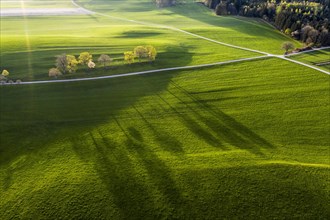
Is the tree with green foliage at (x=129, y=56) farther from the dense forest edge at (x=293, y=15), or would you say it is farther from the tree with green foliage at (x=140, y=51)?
the dense forest edge at (x=293, y=15)

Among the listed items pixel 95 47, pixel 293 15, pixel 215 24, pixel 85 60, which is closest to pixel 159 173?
pixel 85 60

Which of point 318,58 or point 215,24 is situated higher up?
point 215,24

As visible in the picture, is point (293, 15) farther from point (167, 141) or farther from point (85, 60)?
point (167, 141)

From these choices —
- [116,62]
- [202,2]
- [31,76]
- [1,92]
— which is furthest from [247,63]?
[202,2]

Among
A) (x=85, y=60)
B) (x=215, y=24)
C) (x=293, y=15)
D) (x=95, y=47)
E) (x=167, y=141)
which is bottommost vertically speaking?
Result: (x=167, y=141)

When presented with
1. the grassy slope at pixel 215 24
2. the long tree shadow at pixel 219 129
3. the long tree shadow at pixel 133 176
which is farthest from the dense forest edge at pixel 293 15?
the long tree shadow at pixel 133 176
